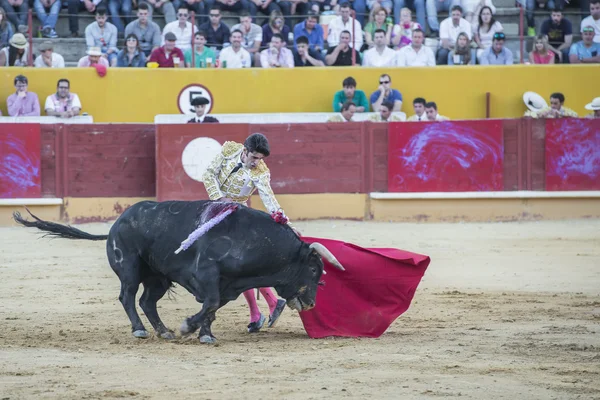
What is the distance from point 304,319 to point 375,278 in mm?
477

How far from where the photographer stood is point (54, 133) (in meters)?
12.2

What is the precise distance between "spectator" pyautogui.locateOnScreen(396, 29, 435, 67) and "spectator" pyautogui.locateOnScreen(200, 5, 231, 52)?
213 centimetres

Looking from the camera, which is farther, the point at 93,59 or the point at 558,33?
the point at 558,33

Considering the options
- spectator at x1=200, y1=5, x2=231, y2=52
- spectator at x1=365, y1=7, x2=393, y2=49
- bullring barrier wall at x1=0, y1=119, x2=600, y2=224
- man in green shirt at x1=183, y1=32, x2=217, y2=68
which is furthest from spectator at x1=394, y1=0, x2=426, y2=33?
man in green shirt at x1=183, y1=32, x2=217, y2=68

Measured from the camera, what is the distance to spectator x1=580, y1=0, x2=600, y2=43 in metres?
14.0

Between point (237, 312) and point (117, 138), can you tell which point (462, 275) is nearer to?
point (237, 312)

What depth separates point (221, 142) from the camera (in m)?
12.2

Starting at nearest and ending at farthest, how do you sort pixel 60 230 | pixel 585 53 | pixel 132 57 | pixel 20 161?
1. pixel 60 230
2. pixel 20 161
3. pixel 132 57
4. pixel 585 53

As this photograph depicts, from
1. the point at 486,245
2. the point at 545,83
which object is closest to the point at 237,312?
the point at 486,245

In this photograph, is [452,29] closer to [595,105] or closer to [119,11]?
[595,105]

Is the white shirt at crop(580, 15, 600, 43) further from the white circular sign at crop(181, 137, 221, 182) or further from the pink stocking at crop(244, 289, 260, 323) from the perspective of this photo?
the pink stocking at crop(244, 289, 260, 323)

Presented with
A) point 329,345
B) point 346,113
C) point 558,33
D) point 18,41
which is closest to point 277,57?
point 346,113

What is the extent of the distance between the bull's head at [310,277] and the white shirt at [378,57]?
7.68 metres

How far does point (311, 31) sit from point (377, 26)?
0.81 meters
